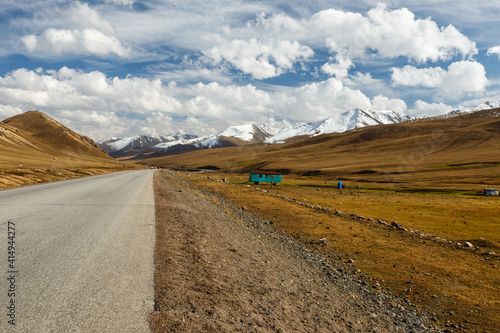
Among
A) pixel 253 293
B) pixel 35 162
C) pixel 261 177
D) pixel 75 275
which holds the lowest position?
pixel 253 293

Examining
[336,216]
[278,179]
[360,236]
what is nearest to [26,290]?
[360,236]

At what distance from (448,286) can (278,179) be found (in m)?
70.5

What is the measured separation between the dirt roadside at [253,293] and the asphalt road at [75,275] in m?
0.57

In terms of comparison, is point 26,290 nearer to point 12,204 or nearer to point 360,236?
point 12,204

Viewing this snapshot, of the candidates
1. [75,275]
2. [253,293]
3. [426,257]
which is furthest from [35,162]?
[426,257]

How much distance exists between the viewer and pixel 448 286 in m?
11.5

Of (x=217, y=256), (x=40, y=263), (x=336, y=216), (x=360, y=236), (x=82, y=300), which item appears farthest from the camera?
(x=336, y=216)

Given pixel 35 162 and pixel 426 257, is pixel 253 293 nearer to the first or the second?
pixel 426 257

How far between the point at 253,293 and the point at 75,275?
462 centimetres

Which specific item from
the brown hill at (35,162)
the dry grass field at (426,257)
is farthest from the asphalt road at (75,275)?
the brown hill at (35,162)

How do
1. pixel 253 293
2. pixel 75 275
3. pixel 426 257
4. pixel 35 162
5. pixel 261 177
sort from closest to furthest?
pixel 75 275 < pixel 253 293 < pixel 426 257 < pixel 261 177 < pixel 35 162

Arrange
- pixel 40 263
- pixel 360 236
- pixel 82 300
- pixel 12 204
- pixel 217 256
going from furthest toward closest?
pixel 360 236
pixel 12 204
pixel 217 256
pixel 40 263
pixel 82 300

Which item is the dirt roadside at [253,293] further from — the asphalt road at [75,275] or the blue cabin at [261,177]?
the blue cabin at [261,177]

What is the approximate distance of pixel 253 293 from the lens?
7.54 metres
